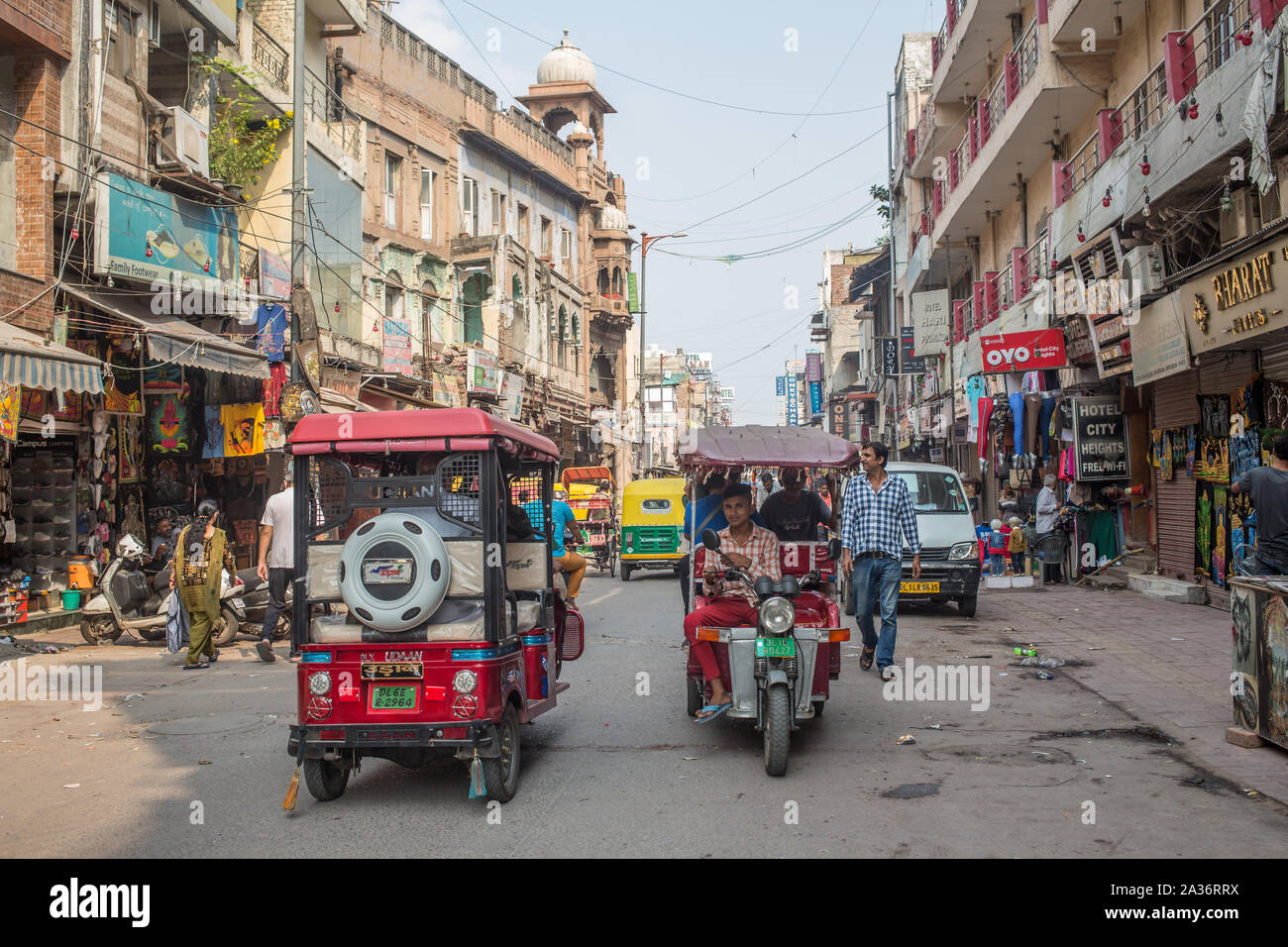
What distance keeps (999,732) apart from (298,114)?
14.3 m

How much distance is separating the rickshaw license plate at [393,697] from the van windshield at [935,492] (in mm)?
10880

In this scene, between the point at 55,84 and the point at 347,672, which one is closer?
the point at 347,672

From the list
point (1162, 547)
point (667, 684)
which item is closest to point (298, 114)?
point (667, 684)

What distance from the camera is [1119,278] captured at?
1519cm

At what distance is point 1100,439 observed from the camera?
17703mm

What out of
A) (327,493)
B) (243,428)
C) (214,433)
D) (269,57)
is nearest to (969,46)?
(269,57)

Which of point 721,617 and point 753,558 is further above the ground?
point 753,558

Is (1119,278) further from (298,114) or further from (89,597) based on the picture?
(89,597)

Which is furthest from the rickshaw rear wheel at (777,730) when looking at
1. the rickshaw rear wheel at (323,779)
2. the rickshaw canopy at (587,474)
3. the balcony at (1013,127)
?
the rickshaw canopy at (587,474)

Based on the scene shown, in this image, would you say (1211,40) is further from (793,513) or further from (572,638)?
(572,638)

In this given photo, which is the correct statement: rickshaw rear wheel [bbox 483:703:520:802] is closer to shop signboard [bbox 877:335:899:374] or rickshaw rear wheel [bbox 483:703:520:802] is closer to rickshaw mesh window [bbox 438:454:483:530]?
rickshaw mesh window [bbox 438:454:483:530]

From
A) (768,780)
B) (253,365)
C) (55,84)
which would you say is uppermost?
(55,84)

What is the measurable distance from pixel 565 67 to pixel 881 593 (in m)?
45.7

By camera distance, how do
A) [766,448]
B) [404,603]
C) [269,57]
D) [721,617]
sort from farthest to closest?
[269,57] → [766,448] → [721,617] → [404,603]
